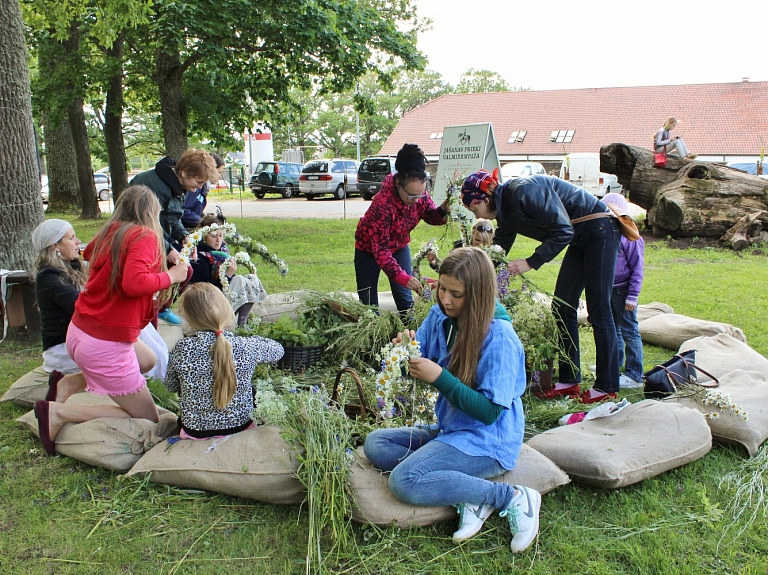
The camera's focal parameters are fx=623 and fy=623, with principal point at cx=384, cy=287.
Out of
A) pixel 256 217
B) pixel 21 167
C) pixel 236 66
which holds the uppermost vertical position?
pixel 236 66

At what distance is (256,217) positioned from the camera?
15.9 meters

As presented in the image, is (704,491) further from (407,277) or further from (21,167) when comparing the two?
(21,167)

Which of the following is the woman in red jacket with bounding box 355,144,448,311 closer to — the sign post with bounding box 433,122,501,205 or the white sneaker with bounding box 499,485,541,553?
the white sneaker with bounding box 499,485,541,553

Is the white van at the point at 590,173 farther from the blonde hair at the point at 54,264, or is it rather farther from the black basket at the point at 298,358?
the blonde hair at the point at 54,264

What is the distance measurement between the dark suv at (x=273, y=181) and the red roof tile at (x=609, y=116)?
42.9 feet

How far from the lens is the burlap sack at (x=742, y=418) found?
10.3 ft

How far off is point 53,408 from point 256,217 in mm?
13052

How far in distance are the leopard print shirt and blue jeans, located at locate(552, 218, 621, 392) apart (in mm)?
1948

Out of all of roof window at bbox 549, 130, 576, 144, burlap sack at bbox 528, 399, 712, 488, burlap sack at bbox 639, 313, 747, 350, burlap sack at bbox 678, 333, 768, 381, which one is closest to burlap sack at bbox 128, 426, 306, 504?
burlap sack at bbox 528, 399, 712, 488

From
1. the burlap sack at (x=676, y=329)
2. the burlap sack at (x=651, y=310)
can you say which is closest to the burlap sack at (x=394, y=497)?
the burlap sack at (x=676, y=329)

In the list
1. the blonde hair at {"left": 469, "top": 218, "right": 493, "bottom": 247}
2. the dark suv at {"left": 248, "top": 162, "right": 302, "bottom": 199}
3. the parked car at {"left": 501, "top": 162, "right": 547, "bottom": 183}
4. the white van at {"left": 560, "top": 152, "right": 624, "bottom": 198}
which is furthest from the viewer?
the dark suv at {"left": 248, "top": 162, "right": 302, "bottom": 199}

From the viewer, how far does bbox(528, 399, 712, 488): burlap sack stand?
2725 millimetres

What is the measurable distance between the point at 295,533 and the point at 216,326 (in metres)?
0.96

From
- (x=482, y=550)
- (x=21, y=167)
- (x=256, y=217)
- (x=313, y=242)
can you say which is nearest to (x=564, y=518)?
(x=482, y=550)
